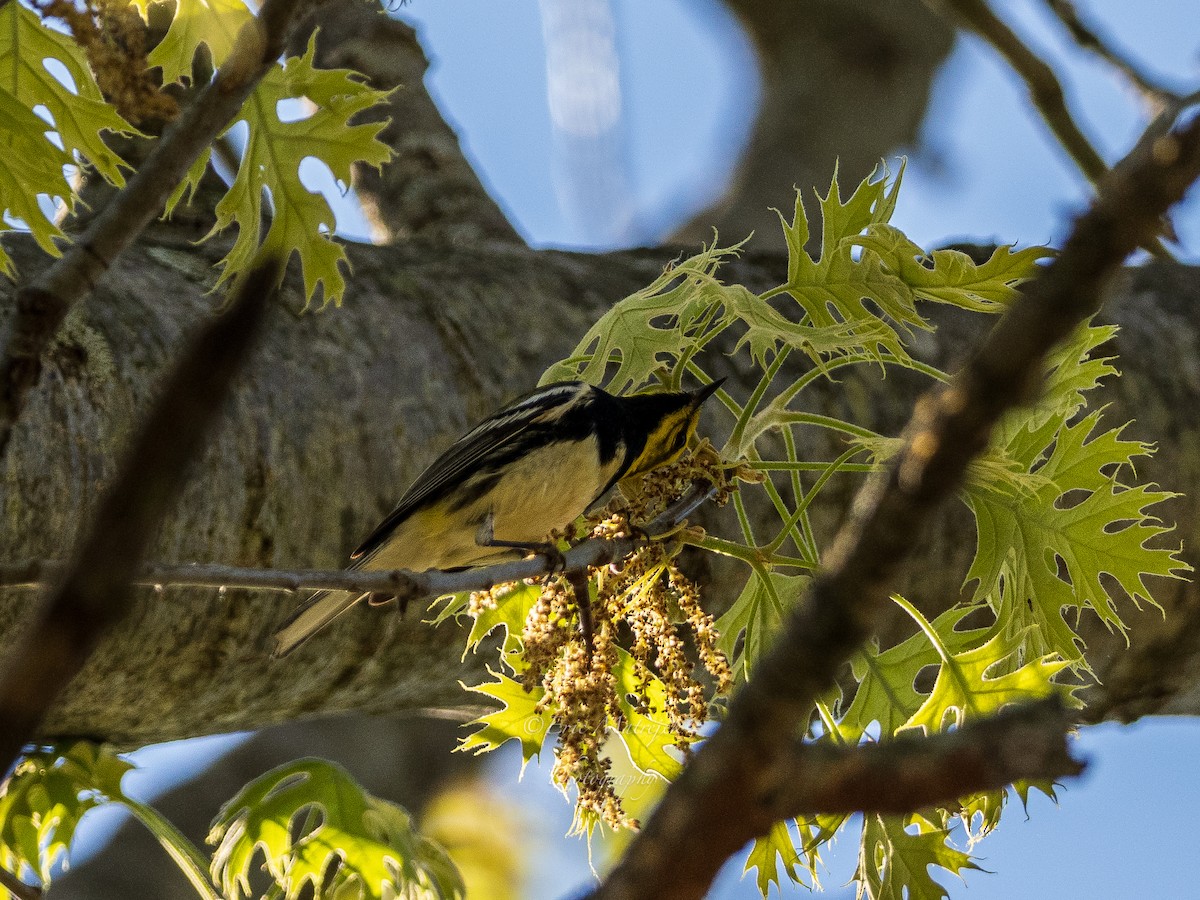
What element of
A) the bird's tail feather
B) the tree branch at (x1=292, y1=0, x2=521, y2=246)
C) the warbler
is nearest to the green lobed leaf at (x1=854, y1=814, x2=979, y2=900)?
the warbler

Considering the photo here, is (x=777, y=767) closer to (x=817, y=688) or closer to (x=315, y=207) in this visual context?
(x=817, y=688)

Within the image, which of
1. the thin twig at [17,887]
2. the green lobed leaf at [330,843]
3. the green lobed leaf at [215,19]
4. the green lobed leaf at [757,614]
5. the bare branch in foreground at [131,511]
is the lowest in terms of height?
the thin twig at [17,887]

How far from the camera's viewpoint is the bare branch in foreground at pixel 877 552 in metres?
0.58

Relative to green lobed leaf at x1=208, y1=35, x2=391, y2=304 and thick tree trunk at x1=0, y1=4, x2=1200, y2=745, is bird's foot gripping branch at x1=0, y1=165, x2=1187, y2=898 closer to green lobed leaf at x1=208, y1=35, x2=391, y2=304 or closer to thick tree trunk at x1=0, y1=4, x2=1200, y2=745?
thick tree trunk at x1=0, y1=4, x2=1200, y2=745

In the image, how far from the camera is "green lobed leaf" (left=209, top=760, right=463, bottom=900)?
2.51 meters

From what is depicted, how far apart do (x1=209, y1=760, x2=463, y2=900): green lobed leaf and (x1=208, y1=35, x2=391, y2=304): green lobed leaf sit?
3.27 ft

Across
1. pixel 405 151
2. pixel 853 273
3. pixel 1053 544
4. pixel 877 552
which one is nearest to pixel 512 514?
pixel 853 273

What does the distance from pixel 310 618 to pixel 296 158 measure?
0.85 metres

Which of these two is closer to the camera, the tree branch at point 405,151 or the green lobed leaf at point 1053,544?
the green lobed leaf at point 1053,544

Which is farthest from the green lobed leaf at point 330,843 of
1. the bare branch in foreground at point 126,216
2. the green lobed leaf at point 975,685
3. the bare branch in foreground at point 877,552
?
the bare branch in foreground at point 877,552

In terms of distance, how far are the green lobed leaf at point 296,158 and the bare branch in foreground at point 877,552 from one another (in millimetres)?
1714

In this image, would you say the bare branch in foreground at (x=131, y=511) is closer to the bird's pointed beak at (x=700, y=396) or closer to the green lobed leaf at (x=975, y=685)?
the green lobed leaf at (x=975, y=685)

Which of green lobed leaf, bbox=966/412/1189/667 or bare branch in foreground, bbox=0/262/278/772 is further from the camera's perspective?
green lobed leaf, bbox=966/412/1189/667

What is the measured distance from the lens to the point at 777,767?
601 mm
